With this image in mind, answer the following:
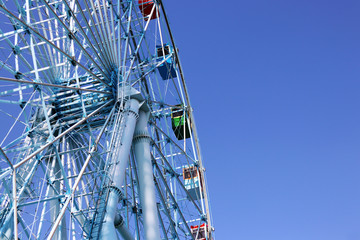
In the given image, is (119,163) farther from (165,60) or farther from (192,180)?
(165,60)

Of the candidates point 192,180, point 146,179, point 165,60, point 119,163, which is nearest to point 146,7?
point 165,60

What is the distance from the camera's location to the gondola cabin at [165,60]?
22203mm

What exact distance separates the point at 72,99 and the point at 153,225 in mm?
5266

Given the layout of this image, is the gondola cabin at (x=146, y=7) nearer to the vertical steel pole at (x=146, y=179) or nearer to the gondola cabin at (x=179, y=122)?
the gondola cabin at (x=179, y=122)

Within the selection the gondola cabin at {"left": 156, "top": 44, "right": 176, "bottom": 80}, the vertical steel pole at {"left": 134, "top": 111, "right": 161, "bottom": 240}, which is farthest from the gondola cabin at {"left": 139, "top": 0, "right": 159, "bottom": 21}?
the vertical steel pole at {"left": 134, "top": 111, "right": 161, "bottom": 240}

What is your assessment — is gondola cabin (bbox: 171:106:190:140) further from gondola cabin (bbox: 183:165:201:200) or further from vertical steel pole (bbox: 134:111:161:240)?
vertical steel pole (bbox: 134:111:161:240)

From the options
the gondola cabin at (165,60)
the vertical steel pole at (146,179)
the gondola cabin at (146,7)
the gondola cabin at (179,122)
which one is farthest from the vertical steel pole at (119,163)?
the gondola cabin at (146,7)

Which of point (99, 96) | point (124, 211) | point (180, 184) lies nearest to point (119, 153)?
point (99, 96)

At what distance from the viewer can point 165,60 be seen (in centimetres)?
2191

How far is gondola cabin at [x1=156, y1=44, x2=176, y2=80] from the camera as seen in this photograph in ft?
72.8

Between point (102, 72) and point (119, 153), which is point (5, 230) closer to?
point (119, 153)

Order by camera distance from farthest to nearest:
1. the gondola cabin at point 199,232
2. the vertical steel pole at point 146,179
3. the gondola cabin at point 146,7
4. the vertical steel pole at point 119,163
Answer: the gondola cabin at point 146,7 < the gondola cabin at point 199,232 < the vertical steel pole at point 146,179 < the vertical steel pole at point 119,163

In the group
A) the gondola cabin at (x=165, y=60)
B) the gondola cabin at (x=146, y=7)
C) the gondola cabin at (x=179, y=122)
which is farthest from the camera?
the gondola cabin at (x=146, y=7)

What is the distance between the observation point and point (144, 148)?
17.1 metres
